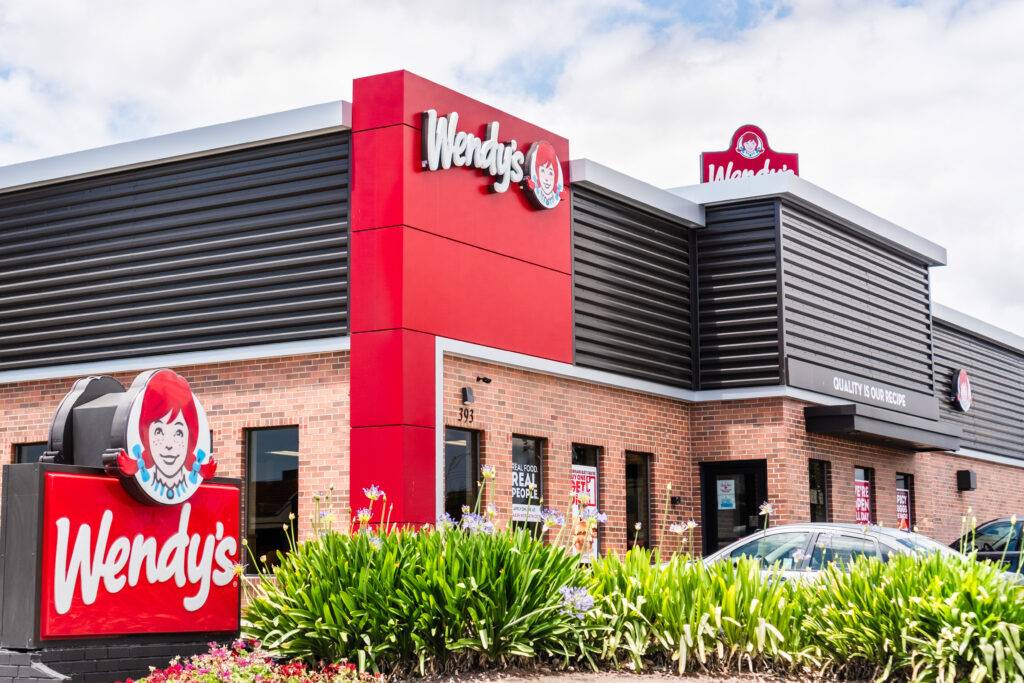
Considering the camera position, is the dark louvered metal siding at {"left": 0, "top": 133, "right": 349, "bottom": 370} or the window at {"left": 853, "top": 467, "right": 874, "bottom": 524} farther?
the window at {"left": 853, "top": 467, "right": 874, "bottom": 524}

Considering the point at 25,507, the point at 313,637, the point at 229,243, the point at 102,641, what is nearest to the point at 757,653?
the point at 313,637

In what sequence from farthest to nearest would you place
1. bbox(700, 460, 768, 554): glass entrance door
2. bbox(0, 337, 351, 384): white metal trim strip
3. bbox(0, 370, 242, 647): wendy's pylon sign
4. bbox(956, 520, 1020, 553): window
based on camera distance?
bbox(700, 460, 768, 554): glass entrance door, bbox(956, 520, 1020, 553): window, bbox(0, 337, 351, 384): white metal trim strip, bbox(0, 370, 242, 647): wendy's pylon sign

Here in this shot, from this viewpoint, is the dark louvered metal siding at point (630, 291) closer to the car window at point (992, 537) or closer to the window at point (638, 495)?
the window at point (638, 495)

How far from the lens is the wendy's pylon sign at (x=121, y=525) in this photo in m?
9.59

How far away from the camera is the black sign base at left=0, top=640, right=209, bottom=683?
940 centimetres

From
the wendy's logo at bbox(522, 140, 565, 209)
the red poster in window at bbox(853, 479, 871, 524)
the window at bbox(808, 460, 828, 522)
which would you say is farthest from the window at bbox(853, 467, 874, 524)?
the wendy's logo at bbox(522, 140, 565, 209)

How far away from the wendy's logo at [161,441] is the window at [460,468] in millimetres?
5966

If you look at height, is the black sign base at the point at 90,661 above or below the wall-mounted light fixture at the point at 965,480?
below

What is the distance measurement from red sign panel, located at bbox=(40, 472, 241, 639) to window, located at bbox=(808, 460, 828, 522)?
1374 cm

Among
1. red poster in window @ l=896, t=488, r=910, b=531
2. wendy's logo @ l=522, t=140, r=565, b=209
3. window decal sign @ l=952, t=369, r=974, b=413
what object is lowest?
red poster in window @ l=896, t=488, r=910, b=531

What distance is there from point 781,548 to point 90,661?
7212mm

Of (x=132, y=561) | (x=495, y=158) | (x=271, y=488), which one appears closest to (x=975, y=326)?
(x=495, y=158)

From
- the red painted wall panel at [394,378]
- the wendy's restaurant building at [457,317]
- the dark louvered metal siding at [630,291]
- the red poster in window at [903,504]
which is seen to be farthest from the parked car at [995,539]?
the red painted wall panel at [394,378]

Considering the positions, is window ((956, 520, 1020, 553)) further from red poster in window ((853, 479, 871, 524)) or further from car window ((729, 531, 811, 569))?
car window ((729, 531, 811, 569))
